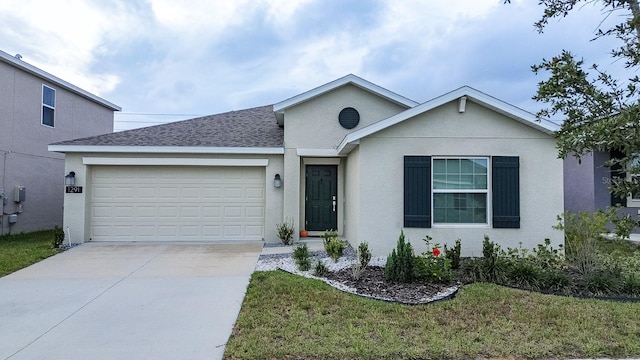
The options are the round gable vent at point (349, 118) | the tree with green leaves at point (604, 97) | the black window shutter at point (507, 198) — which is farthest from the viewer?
the round gable vent at point (349, 118)

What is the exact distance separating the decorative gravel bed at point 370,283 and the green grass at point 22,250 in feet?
15.9

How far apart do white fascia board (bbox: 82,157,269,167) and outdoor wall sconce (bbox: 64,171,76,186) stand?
408mm

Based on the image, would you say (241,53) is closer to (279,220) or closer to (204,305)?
(279,220)

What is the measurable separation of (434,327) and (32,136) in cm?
1480

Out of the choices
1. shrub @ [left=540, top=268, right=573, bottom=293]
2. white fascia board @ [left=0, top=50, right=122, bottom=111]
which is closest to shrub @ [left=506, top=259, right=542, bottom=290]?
shrub @ [left=540, top=268, right=573, bottom=293]

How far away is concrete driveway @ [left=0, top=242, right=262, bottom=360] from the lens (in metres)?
4.10

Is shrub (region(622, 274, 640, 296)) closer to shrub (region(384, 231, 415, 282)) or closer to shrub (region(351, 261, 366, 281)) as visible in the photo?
shrub (region(384, 231, 415, 282))

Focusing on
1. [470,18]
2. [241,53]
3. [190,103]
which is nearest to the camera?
[470,18]

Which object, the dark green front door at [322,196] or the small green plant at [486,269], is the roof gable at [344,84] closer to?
the dark green front door at [322,196]

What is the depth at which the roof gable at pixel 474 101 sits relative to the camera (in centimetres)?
805

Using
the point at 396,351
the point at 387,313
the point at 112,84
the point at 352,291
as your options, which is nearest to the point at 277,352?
the point at 396,351

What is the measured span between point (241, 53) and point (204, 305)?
12638 mm

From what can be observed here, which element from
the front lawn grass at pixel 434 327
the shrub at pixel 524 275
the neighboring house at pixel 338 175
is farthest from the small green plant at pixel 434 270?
the neighboring house at pixel 338 175

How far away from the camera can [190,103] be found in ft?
93.0
